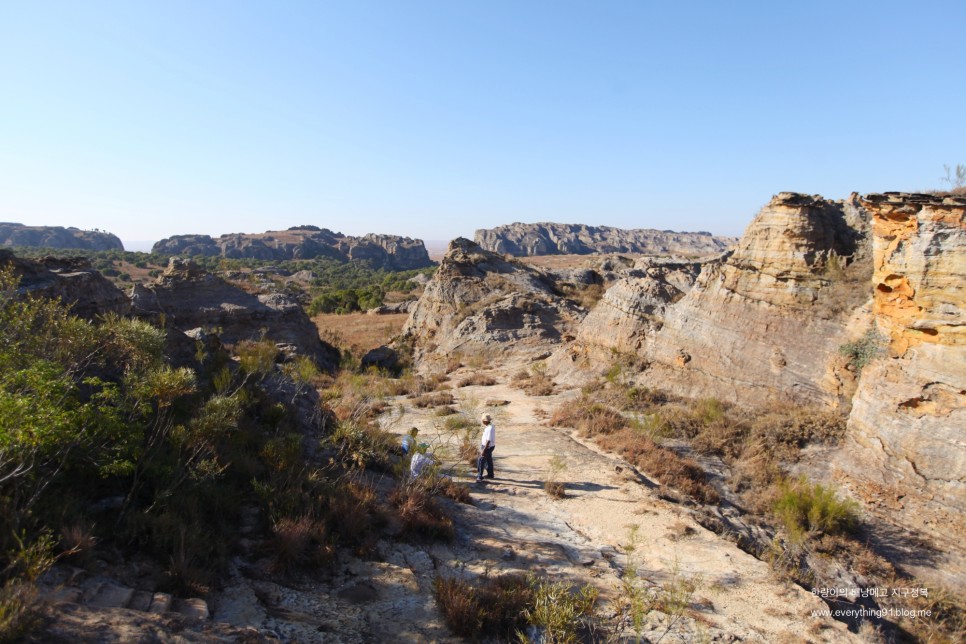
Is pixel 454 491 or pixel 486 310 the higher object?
pixel 486 310

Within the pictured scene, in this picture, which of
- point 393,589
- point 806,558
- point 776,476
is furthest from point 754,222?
point 393,589

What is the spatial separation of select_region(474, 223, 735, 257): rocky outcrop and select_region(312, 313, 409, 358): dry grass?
284 ft

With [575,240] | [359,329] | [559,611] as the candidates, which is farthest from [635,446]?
[575,240]

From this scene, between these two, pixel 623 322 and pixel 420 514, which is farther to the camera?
pixel 623 322

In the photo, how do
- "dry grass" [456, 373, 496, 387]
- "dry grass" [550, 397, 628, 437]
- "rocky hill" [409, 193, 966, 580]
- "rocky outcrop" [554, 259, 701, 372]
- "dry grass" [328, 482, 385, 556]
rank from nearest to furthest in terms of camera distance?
1. "dry grass" [328, 482, 385, 556]
2. "rocky hill" [409, 193, 966, 580]
3. "dry grass" [550, 397, 628, 437]
4. "rocky outcrop" [554, 259, 701, 372]
5. "dry grass" [456, 373, 496, 387]

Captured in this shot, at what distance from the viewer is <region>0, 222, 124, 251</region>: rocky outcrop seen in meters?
107

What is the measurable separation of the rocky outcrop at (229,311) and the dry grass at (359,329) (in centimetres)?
341

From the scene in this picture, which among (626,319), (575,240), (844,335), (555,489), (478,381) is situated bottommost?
(478,381)

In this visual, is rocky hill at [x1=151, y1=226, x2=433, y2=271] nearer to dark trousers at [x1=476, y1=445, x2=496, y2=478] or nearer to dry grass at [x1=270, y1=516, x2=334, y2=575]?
dark trousers at [x1=476, y1=445, x2=496, y2=478]

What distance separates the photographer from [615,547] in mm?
6477

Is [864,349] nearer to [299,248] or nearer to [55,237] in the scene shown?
[299,248]

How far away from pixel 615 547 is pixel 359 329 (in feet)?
86.0

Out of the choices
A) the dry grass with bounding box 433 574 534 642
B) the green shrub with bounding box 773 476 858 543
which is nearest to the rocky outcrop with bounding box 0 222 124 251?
the dry grass with bounding box 433 574 534 642

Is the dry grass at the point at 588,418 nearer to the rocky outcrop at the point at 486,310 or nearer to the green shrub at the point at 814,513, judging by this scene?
the green shrub at the point at 814,513
